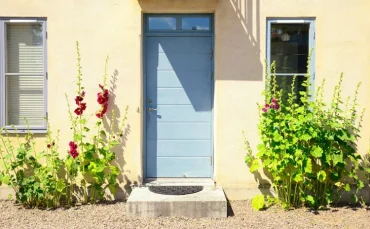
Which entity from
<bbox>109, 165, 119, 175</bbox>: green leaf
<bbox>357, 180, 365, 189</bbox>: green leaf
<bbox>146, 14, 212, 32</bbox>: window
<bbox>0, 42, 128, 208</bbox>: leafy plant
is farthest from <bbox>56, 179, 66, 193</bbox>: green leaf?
<bbox>357, 180, 365, 189</bbox>: green leaf

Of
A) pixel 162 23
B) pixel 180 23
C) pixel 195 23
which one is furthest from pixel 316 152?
pixel 162 23

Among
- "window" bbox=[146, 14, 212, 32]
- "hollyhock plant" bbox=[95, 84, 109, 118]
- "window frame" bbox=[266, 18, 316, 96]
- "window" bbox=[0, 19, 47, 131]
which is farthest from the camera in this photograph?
"window" bbox=[146, 14, 212, 32]

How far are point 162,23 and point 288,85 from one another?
2.08 m

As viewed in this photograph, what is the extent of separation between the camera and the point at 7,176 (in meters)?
5.13

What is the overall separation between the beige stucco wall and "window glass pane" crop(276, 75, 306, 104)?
0.28m

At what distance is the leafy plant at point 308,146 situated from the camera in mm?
4891

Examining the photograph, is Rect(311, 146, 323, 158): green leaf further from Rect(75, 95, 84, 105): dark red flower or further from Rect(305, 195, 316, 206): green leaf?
Rect(75, 95, 84, 105): dark red flower

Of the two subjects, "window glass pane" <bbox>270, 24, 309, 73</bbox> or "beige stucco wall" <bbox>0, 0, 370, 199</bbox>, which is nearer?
"beige stucco wall" <bbox>0, 0, 370, 199</bbox>

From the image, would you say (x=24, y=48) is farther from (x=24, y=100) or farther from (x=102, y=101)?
(x=102, y=101)

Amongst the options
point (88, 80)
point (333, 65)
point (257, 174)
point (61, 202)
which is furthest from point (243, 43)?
point (61, 202)

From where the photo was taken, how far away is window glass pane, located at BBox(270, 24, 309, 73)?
17.9 feet

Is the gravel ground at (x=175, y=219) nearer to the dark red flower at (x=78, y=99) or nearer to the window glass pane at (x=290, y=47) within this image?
the dark red flower at (x=78, y=99)

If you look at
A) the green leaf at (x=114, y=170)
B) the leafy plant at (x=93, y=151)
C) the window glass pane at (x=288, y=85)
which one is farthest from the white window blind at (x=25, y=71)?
the window glass pane at (x=288, y=85)

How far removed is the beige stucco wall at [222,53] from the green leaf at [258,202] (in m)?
0.30
